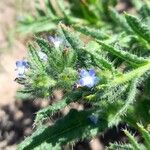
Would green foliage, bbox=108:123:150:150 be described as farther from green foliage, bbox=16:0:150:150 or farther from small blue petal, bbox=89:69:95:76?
small blue petal, bbox=89:69:95:76

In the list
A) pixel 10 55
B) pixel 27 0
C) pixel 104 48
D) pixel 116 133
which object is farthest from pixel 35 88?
pixel 27 0

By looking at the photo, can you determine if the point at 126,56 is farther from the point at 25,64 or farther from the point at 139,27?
the point at 25,64

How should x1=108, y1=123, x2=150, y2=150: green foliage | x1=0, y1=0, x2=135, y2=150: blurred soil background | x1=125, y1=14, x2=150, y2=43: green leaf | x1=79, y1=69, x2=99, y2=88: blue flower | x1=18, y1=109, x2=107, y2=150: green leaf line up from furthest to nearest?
x1=0, y1=0, x2=135, y2=150: blurred soil background
x1=18, y1=109, x2=107, y2=150: green leaf
x1=125, y1=14, x2=150, y2=43: green leaf
x1=108, y1=123, x2=150, y2=150: green foliage
x1=79, y1=69, x2=99, y2=88: blue flower

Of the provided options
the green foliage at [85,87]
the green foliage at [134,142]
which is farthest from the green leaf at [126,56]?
the green foliage at [134,142]

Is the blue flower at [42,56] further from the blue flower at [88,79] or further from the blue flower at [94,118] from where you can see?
the blue flower at [94,118]

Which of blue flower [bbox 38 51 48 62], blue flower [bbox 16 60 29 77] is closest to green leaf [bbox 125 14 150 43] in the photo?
blue flower [bbox 38 51 48 62]
